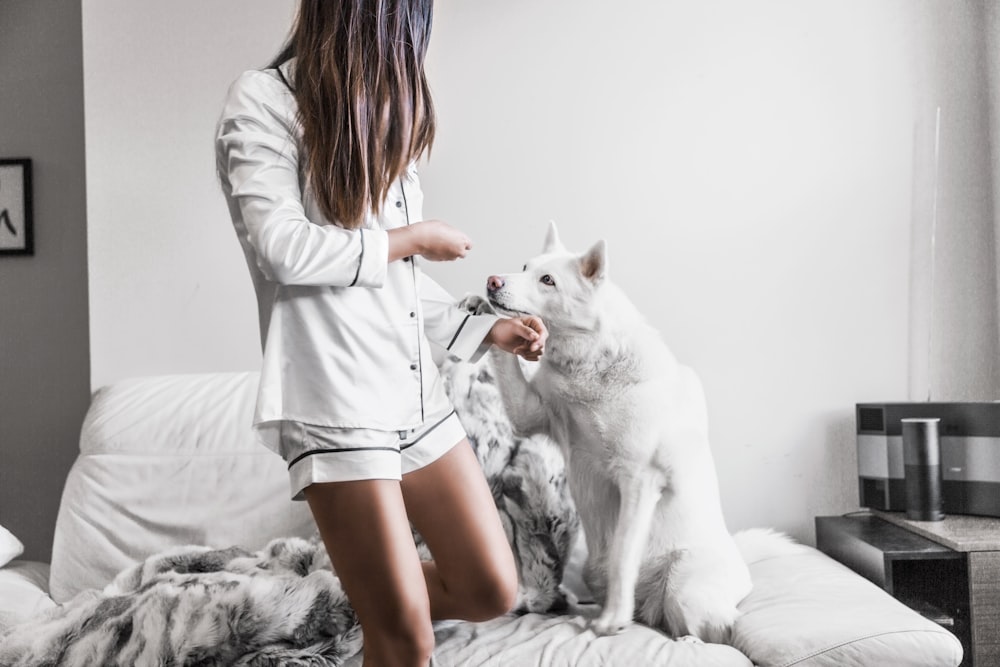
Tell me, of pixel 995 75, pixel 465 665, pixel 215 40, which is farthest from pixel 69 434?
pixel 995 75

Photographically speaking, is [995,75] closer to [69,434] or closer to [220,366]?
[220,366]

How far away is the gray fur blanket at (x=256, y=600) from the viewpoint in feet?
4.50

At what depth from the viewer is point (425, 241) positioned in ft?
3.41

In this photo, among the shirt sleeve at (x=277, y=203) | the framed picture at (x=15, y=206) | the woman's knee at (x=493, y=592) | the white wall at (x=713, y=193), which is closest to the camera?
the shirt sleeve at (x=277, y=203)

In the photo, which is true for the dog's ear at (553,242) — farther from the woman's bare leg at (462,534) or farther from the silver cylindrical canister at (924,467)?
the silver cylindrical canister at (924,467)

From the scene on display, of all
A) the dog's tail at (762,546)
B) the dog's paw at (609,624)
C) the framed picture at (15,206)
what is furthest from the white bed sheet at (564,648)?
the framed picture at (15,206)

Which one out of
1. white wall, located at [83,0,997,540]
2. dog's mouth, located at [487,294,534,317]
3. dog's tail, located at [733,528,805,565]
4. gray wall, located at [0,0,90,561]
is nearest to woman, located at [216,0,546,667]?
dog's mouth, located at [487,294,534,317]

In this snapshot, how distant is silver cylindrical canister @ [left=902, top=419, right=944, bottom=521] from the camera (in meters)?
1.78

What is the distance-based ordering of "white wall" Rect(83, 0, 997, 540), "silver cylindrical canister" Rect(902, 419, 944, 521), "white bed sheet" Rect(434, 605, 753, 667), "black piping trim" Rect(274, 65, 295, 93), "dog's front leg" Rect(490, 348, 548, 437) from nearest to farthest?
"black piping trim" Rect(274, 65, 295, 93) < "white bed sheet" Rect(434, 605, 753, 667) < "dog's front leg" Rect(490, 348, 548, 437) < "silver cylindrical canister" Rect(902, 419, 944, 521) < "white wall" Rect(83, 0, 997, 540)

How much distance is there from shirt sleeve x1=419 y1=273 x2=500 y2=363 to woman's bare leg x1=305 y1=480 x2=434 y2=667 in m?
0.31

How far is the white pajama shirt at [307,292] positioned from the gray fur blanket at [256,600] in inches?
21.7

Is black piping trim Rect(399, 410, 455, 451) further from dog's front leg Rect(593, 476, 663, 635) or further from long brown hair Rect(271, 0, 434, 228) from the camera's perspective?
dog's front leg Rect(593, 476, 663, 635)

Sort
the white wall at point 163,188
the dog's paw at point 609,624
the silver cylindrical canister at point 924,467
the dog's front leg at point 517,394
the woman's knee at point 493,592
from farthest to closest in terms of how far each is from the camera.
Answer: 1. the white wall at point 163,188
2. the silver cylindrical canister at point 924,467
3. the dog's front leg at point 517,394
4. the dog's paw at point 609,624
5. the woman's knee at point 493,592

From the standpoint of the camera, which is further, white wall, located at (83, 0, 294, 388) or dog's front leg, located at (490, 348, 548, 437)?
white wall, located at (83, 0, 294, 388)
